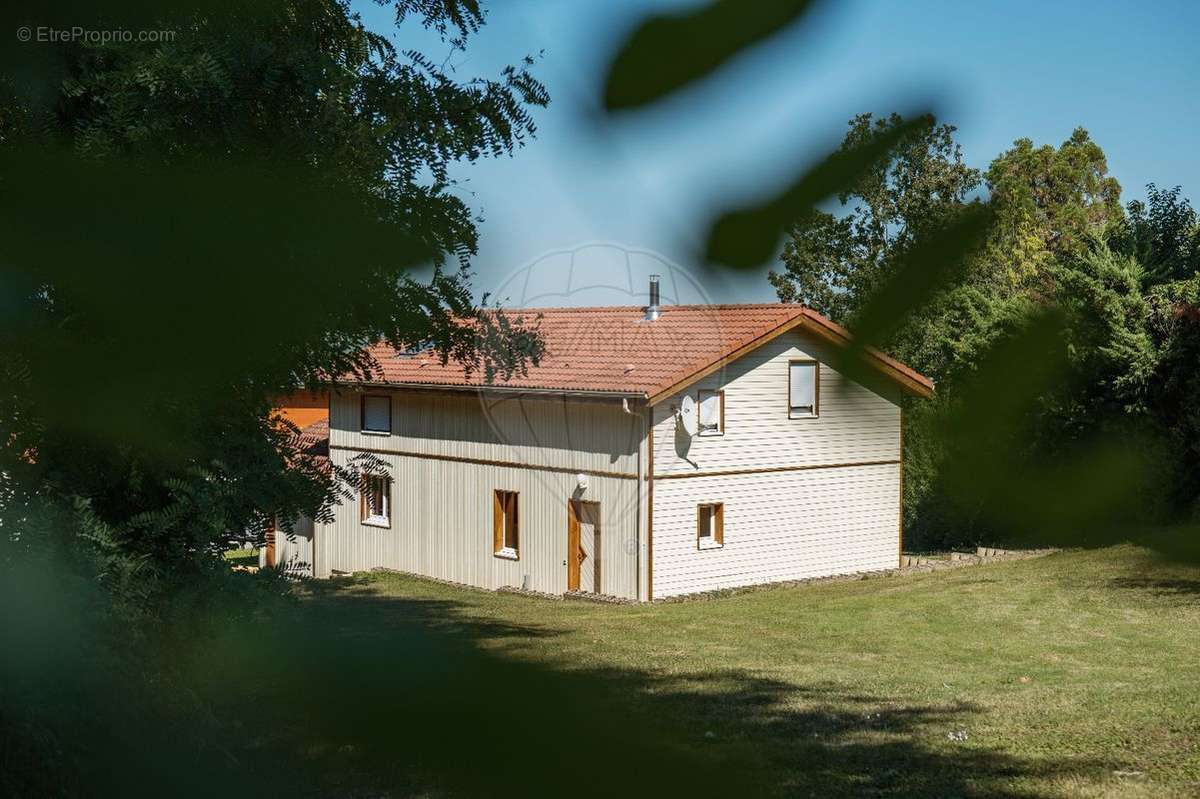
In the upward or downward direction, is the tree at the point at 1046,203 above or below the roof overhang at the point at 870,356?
above

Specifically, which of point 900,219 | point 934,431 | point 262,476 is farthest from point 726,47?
point 262,476

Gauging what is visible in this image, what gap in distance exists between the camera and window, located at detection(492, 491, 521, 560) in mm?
18500

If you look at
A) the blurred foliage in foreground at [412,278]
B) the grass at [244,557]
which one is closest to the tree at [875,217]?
the blurred foliage in foreground at [412,278]

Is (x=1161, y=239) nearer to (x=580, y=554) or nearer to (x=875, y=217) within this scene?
(x=875, y=217)

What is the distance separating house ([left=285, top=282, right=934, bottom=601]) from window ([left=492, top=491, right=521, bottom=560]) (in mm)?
44

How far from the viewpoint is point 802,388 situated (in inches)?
23.7

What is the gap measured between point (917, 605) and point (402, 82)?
12.0 m

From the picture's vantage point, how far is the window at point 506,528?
18.5 meters

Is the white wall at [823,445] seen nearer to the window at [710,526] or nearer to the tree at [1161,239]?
the tree at [1161,239]

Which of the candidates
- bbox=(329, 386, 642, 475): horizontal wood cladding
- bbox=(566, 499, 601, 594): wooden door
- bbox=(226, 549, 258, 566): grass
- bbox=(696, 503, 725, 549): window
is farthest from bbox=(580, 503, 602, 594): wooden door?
bbox=(226, 549, 258, 566): grass

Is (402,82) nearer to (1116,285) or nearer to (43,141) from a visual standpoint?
(43,141)

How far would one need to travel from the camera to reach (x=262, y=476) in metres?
3.42

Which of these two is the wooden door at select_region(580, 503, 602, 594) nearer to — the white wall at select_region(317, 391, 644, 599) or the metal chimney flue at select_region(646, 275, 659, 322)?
the white wall at select_region(317, 391, 644, 599)

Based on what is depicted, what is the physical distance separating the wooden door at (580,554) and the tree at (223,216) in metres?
15.6
